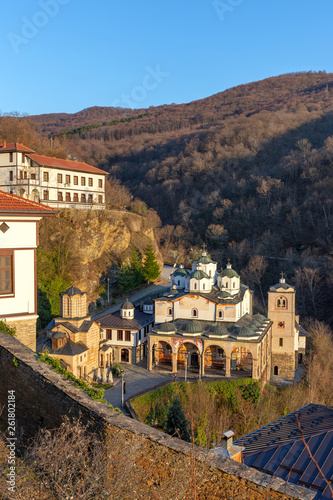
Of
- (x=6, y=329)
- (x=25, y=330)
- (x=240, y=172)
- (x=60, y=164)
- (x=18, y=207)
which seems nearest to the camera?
(x=6, y=329)

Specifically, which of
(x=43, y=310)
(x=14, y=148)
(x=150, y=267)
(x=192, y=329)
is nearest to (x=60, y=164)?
(x=14, y=148)

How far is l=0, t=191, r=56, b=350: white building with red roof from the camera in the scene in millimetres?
10359

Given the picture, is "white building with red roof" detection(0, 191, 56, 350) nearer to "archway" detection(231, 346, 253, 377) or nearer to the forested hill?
"archway" detection(231, 346, 253, 377)

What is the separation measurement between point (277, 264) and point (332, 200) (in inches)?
445

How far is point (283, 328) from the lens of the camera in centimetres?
3023

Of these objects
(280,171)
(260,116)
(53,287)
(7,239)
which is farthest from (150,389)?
(260,116)

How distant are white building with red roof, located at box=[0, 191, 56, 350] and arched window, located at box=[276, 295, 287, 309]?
72.3ft

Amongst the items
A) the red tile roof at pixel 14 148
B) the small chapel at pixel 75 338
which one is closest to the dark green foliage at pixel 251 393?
the small chapel at pixel 75 338

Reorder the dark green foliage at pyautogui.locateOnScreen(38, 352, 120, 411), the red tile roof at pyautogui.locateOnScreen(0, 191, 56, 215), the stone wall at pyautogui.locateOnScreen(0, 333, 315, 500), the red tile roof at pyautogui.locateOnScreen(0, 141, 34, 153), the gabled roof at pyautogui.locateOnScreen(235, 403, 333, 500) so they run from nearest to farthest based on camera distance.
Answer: the stone wall at pyautogui.locateOnScreen(0, 333, 315, 500), the dark green foliage at pyautogui.locateOnScreen(38, 352, 120, 411), the red tile roof at pyautogui.locateOnScreen(0, 191, 56, 215), the gabled roof at pyautogui.locateOnScreen(235, 403, 333, 500), the red tile roof at pyautogui.locateOnScreen(0, 141, 34, 153)

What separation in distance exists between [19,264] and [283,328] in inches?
918

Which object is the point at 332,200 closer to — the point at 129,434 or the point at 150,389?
the point at 150,389

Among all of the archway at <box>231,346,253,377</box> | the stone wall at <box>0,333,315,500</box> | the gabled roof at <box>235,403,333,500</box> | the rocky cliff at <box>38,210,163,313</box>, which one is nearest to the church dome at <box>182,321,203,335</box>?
the archway at <box>231,346,253,377</box>

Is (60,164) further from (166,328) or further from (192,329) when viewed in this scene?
(192,329)

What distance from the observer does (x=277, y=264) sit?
171 ft
